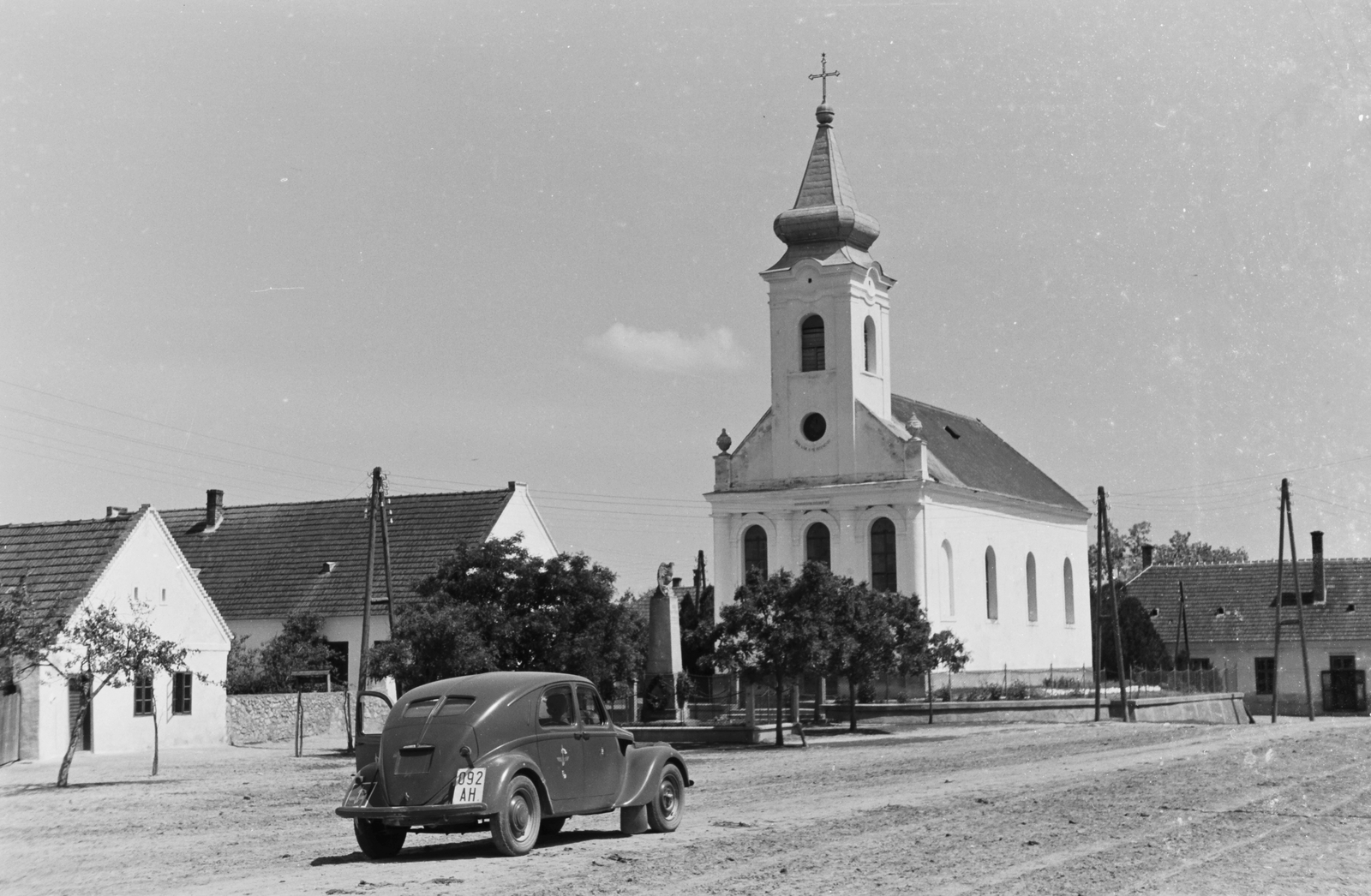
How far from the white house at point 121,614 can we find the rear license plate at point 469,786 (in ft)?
69.1

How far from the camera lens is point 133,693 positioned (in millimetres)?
39156

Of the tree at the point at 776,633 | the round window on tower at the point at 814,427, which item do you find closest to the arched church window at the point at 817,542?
the round window on tower at the point at 814,427

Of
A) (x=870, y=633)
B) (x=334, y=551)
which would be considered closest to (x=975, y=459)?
(x=334, y=551)

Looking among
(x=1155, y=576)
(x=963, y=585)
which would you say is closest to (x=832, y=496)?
(x=963, y=585)

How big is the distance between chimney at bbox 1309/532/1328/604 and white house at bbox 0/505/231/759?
51.6 metres

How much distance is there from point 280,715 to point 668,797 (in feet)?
88.8

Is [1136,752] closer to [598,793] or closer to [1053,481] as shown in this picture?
[598,793]

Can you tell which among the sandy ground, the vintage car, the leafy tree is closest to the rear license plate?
the vintage car

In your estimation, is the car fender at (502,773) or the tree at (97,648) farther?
the tree at (97,648)

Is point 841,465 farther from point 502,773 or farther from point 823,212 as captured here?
point 502,773

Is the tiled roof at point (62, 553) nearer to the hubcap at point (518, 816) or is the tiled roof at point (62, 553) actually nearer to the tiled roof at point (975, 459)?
the hubcap at point (518, 816)

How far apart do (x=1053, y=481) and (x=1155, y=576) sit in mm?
12250

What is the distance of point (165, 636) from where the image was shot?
39312mm

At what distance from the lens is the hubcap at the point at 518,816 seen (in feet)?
50.8
